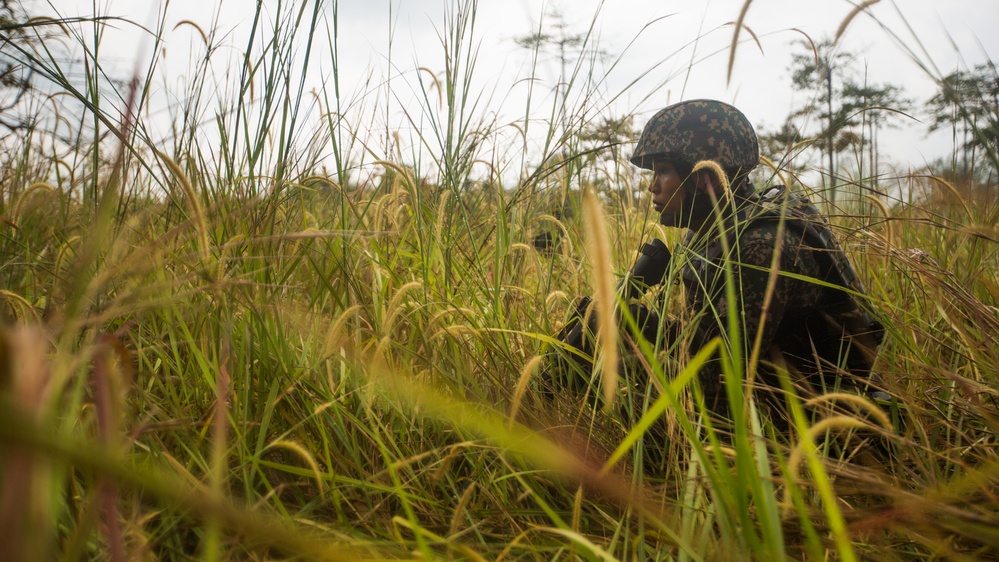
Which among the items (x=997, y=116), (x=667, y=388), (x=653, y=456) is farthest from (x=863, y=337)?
(x=667, y=388)

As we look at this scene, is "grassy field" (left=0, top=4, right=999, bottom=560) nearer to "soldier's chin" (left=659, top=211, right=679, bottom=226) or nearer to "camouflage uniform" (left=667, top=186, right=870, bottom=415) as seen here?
"camouflage uniform" (left=667, top=186, right=870, bottom=415)

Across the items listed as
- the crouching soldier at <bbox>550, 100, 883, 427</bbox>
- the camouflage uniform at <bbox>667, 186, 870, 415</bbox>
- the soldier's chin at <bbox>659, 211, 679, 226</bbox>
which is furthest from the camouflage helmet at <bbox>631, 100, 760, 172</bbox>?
the camouflage uniform at <bbox>667, 186, 870, 415</bbox>

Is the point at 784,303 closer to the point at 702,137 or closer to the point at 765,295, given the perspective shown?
the point at 765,295

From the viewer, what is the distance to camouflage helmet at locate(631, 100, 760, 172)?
8.28ft

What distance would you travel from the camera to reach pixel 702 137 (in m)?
2.53

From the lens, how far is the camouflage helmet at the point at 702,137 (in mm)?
2523

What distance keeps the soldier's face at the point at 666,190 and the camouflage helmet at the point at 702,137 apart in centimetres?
5

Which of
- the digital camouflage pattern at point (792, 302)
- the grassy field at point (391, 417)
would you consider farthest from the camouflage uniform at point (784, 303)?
the grassy field at point (391, 417)

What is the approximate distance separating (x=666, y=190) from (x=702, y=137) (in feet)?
0.87

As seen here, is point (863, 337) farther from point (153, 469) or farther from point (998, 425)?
point (153, 469)

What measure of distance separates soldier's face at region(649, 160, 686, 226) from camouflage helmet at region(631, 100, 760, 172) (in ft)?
0.15

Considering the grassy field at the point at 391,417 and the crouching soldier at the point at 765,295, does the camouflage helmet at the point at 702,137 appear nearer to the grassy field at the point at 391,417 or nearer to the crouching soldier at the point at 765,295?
the crouching soldier at the point at 765,295

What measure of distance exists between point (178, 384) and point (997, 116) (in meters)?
1.88

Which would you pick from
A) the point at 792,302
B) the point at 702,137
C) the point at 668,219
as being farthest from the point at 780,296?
the point at 702,137
